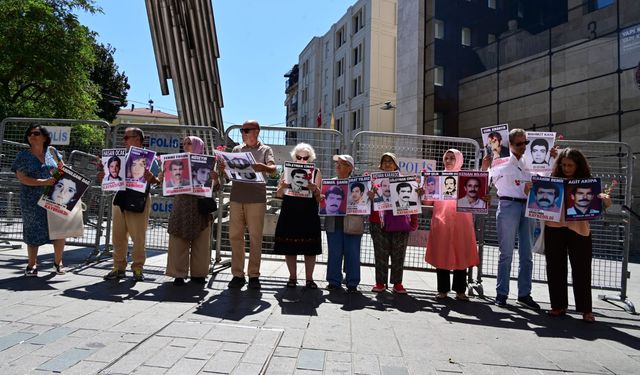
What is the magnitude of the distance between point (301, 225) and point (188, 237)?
1380mm

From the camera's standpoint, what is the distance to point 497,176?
556 cm

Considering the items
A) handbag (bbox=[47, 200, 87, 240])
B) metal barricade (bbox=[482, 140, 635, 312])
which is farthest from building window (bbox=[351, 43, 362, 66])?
handbag (bbox=[47, 200, 87, 240])

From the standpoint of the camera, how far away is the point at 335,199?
5.76 metres

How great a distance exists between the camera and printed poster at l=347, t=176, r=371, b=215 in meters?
5.62

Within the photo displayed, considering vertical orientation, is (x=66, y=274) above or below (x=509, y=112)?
below

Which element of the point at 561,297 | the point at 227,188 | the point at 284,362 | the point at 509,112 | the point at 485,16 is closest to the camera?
the point at 284,362

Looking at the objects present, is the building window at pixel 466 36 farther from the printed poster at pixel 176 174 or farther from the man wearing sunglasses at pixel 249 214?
the printed poster at pixel 176 174

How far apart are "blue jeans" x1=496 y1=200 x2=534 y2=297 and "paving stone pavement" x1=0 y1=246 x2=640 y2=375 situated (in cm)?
30

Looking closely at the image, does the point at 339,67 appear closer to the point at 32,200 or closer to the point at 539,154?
the point at 539,154

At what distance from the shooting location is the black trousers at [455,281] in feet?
18.5

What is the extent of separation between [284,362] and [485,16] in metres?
28.8

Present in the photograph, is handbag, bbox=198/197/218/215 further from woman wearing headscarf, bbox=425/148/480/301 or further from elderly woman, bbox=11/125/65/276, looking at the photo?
woman wearing headscarf, bbox=425/148/480/301

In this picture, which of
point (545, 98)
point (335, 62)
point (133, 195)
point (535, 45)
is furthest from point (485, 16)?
point (133, 195)

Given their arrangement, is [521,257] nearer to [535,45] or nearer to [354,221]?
[354,221]
